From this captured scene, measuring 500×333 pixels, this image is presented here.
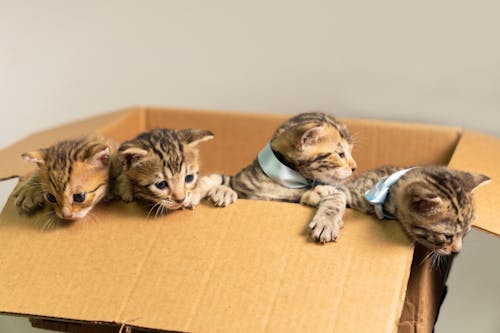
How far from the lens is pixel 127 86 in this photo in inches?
110

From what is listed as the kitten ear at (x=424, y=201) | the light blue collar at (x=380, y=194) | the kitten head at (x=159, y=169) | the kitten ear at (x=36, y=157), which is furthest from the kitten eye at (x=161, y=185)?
the kitten ear at (x=424, y=201)

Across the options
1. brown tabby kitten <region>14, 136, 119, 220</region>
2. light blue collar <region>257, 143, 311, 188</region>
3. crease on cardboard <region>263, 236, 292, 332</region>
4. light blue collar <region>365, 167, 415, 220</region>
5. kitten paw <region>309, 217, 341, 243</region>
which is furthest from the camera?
light blue collar <region>257, 143, 311, 188</region>

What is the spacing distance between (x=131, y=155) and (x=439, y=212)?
88cm

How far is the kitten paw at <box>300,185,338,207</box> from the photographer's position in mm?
1632

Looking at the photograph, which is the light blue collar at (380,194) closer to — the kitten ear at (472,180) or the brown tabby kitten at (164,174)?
the kitten ear at (472,180)

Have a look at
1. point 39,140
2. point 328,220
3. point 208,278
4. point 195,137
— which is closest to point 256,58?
point 195,137

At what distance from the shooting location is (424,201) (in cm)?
147

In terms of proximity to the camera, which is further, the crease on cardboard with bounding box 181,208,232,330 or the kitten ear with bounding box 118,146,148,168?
the kitten ear with bounding box 118,146,148,168

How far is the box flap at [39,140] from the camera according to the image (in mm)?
1887

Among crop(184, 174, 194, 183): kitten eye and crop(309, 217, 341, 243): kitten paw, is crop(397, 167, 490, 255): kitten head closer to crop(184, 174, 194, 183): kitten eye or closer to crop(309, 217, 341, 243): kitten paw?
crop(309, 217, 341, 243): kitten paw

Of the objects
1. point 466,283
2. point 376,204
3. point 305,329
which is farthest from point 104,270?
point 466,283

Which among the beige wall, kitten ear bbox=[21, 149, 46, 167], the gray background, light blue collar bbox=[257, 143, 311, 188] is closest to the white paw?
light blue collar bbox=[257, 143, 311, 188]

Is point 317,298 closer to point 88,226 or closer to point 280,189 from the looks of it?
point 280,189

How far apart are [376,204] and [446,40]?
0.96 metres
